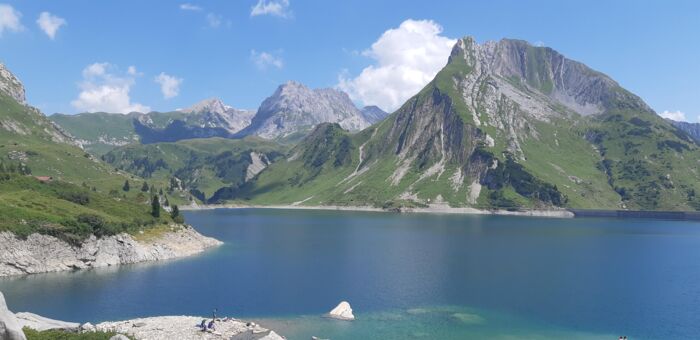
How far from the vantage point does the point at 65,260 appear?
124 metres

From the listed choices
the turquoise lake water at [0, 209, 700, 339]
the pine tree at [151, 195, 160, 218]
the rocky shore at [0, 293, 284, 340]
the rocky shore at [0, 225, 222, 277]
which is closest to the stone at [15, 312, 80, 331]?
the rocky shore at [0, 293, 284, 340]

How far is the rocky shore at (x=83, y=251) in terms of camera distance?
116m

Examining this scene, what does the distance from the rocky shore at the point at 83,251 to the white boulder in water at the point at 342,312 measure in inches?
2877

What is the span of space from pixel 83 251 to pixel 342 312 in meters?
77.0

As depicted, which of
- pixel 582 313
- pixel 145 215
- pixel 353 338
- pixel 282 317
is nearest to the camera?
pixel 353 338

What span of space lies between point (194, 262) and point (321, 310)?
210ft

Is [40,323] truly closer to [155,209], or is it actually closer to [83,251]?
[83,251]

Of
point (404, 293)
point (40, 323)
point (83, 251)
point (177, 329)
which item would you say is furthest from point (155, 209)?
point (40, 323)

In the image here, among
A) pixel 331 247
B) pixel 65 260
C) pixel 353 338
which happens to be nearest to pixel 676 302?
pixel 353 338

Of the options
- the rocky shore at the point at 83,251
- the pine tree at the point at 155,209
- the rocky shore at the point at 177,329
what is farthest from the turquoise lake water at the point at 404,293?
the pine tree at the point at 155,209

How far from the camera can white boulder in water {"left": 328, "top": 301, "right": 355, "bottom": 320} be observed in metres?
86.8

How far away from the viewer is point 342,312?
287 feet

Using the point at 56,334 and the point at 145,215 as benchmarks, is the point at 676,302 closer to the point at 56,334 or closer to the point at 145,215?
the point at 56,334

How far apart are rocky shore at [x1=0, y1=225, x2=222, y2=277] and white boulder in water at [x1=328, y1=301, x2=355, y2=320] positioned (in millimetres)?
73070
